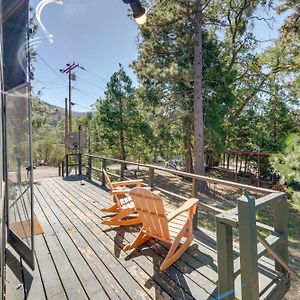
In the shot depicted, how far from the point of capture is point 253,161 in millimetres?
13320

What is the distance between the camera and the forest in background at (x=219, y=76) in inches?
368

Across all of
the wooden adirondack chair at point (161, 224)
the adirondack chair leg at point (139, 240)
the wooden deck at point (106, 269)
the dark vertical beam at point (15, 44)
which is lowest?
the wooden deck at point (106, 269)

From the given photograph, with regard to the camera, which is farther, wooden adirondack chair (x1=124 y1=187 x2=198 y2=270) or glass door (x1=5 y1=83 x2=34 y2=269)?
glass door (x1=5 y1=83 x2=34 y2=269)

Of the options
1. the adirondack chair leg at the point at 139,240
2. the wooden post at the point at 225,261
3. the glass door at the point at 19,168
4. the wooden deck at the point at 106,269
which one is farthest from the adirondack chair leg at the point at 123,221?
the wooden post at the point at 225,261

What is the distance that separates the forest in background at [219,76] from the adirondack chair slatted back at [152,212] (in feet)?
17.8

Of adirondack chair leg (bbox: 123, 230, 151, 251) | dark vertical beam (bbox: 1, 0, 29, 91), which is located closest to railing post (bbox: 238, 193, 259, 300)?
adirondack chair leg (bbox: 123, 230, 151, 251)

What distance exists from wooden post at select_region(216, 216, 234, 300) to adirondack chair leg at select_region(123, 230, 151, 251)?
1.38m

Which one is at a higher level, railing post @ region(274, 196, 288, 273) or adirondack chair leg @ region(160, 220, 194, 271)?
railing post @ region(274, 196, 288, 273)

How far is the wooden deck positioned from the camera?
2.19 m

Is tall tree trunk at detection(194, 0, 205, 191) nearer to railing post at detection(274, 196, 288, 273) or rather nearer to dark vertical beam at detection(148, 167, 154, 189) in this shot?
dark vertical beam at detection(148, 167, 154, 189)

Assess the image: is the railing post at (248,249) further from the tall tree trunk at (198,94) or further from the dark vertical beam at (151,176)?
the tall tree trunk at (198,94)

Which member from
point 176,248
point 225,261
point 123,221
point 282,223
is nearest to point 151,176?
point 123,221

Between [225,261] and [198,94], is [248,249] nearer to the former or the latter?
[225,261]

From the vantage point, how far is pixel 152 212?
2791mm
